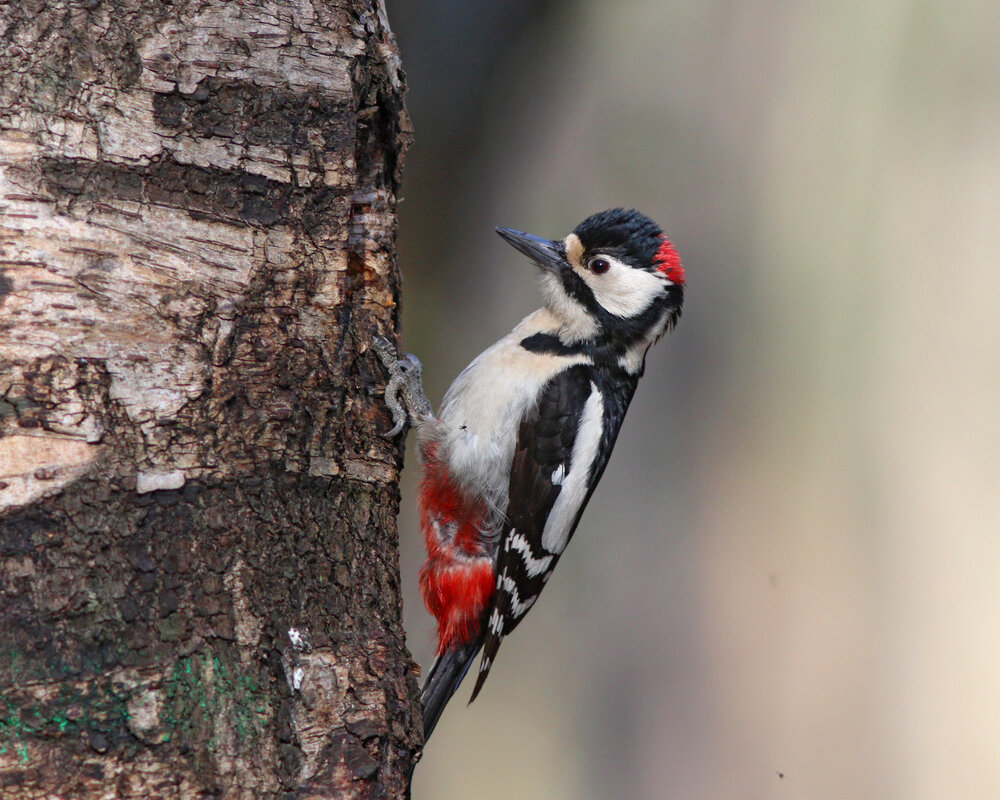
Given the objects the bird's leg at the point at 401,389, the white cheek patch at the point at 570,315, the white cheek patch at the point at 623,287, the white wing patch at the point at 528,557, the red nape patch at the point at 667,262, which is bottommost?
the white wing patch at the point at 528,557

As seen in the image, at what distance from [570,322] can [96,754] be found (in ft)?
6.86

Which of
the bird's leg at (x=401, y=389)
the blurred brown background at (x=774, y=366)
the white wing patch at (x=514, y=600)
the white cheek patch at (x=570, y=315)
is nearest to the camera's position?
the bird's leg at (x=401, y=389)

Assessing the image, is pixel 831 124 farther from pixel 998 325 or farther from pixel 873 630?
pixel 873 630

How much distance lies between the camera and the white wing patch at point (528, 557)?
3.11 m

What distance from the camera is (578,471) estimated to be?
3205mm

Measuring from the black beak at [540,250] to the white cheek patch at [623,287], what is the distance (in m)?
0.08

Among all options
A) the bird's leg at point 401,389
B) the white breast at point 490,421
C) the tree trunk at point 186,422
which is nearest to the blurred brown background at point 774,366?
the white breast at point 490,421

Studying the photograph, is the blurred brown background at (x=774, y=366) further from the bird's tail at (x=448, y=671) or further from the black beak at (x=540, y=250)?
the bird's tail at (x=448, y=671)

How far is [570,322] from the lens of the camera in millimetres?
3254

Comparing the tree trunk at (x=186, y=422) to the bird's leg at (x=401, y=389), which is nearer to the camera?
the tree trunk at (x=186, y=422)

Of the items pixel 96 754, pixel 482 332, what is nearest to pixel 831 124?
pixel 482 332

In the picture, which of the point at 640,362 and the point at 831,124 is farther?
the point at 831,124

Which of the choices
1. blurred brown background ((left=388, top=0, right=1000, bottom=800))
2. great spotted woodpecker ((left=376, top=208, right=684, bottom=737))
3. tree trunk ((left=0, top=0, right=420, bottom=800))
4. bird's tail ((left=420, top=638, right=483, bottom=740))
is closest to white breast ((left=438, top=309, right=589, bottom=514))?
great spotted woodpecker ((left=376, top=208, right=684, bottom=737))

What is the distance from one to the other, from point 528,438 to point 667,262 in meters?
0.78
